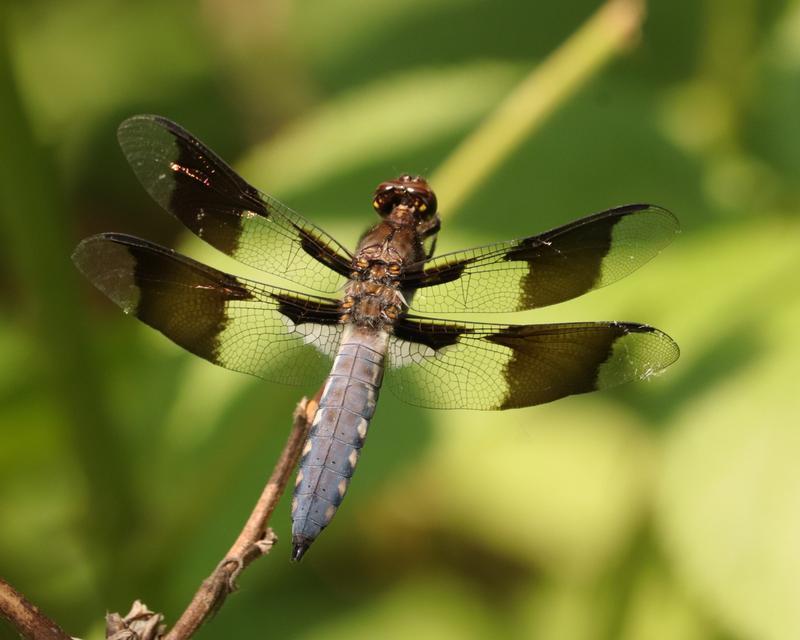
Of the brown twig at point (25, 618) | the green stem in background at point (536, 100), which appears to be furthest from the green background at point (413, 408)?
the brown twig at point (25, 618)

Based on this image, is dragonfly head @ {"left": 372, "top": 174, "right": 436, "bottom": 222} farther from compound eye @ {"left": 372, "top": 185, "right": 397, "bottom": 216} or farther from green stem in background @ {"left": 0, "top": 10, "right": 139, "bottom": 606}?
green stem in background @ {"left": 0, "top": 10, "right": 139, "bottom": 606}

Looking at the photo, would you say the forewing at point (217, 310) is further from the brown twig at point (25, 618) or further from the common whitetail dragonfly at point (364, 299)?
the brown twig at point (25, 618)

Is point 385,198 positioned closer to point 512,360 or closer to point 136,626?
point 512,360

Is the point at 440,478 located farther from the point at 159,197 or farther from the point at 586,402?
the point at 159,197

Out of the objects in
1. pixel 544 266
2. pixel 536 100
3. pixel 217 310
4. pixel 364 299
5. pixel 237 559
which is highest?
pixel 536 100

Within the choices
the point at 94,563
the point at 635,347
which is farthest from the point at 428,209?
the point at 94,563

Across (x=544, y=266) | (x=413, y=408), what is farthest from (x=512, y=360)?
(x=413, y=408)
